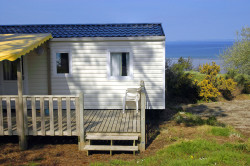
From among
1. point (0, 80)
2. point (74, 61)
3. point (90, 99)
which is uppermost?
point (74, 61)

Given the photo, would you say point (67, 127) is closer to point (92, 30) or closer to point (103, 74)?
point (103, 74)

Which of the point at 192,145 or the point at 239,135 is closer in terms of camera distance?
the point at 192,145

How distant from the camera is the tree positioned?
755 inches

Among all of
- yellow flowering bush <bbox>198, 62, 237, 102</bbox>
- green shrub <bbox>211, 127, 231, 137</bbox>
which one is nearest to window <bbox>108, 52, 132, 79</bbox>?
green shrub <bbox>211, 127, 231, 137</bbox>

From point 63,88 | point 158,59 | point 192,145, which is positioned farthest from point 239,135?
point 63,88

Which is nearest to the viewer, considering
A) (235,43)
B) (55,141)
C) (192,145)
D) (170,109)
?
(192,145)

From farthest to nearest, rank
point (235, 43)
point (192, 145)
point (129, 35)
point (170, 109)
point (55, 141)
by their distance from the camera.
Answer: point (235, 43) < point (170, 109) < point (129, 35) < point (55, 141) < point (192, 145)

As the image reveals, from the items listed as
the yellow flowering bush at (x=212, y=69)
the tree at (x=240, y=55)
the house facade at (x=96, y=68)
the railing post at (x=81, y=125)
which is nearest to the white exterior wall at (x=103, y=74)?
the house facade at (x=96, y=68)

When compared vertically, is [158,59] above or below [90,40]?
below

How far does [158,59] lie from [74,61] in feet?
9.15

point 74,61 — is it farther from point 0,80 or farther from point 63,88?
point 0,80

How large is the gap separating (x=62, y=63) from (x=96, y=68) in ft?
3.85

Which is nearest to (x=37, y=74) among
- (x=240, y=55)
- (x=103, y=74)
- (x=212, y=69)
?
(x=103, y=74)

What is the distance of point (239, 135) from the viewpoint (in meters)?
7.72
